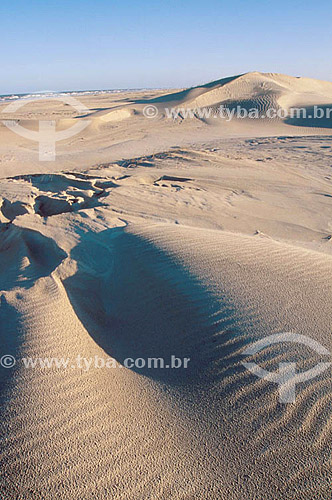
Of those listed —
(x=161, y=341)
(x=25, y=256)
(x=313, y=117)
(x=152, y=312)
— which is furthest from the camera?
(x=313, y=117)

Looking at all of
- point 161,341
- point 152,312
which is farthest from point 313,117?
point 161,341

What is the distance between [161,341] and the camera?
9.81 ft

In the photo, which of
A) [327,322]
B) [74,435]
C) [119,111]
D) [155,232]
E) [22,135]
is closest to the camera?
[74,435]

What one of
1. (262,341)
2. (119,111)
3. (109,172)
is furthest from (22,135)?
(262,341)

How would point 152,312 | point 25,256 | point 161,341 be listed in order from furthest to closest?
point 25,256
point 152,312
point 161,341

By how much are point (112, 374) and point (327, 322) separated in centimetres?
171

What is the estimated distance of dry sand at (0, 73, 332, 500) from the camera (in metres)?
1.82

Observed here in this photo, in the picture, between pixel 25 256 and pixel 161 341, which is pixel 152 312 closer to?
pixel 161 341

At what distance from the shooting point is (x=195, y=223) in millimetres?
6098

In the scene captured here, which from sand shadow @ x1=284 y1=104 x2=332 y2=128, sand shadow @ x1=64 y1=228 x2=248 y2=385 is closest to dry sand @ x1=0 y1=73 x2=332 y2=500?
sand shadow @ x1=64 y1=228 x2=248 y2=385

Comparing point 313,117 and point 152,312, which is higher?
point 313,117

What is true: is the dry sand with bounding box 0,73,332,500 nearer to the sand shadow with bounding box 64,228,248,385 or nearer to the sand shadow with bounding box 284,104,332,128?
the sand shadow with bounding box 64,228,248,385

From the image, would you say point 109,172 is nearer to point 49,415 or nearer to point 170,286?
point 170,286

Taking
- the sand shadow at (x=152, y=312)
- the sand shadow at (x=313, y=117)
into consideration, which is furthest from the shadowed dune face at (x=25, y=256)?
the sand shadow at (x=313, y=117)
